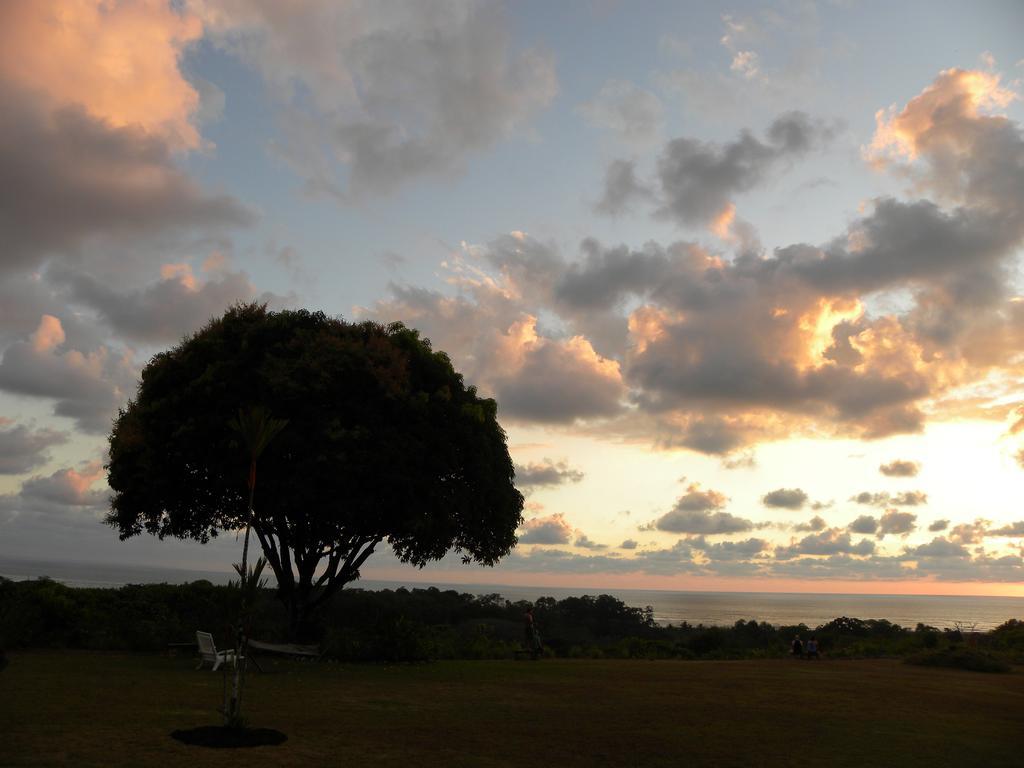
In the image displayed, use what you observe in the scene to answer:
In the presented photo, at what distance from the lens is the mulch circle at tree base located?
9695 mm

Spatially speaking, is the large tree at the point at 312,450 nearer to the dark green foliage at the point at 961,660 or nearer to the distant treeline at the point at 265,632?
the distant treeline at the point at 265,632

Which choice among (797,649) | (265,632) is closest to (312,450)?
(265,632)

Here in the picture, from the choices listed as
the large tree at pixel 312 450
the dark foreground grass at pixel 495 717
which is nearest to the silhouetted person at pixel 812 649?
the dark foreground grass at pixel 495 717

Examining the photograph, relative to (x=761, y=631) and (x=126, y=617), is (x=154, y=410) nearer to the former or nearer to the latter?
(x=126, y=617)

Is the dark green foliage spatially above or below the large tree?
below

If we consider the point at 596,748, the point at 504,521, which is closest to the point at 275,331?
the point at 504,521

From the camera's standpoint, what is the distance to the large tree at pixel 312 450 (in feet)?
68.3

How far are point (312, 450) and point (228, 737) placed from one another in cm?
1121

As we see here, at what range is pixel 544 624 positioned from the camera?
175ft

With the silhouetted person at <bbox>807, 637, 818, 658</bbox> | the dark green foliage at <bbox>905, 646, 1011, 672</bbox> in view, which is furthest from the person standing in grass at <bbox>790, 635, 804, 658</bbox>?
the dark green foliage at <bbox>905, 646, 1011, 672</bbox>

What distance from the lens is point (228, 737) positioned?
391 inches

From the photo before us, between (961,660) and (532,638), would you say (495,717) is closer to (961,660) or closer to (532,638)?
(532,638)

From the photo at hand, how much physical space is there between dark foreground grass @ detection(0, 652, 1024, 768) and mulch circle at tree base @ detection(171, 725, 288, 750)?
0.79ft

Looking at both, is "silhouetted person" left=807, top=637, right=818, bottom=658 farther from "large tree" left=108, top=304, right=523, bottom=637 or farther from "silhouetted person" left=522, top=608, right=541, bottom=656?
"large tree" left=108, top=304, right=523, bottom=637
